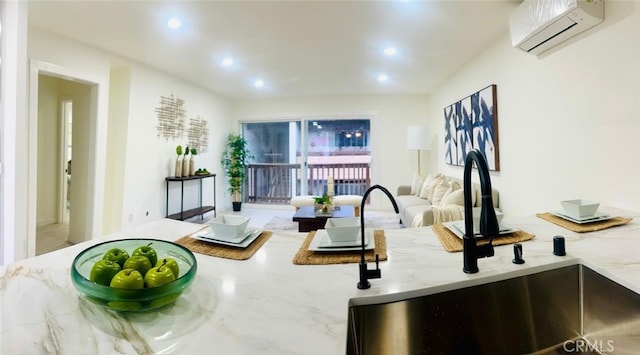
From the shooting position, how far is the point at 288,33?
287 cm

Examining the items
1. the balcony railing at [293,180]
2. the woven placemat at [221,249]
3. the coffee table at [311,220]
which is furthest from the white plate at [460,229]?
Result: the balcony railing at [293,180]

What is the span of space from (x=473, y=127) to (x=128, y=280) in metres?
3.90

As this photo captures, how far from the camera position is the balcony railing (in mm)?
6172

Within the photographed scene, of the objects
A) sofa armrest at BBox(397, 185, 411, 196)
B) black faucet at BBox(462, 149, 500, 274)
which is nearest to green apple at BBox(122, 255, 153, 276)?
black faucet at BBox(462, 149, 500, 274)

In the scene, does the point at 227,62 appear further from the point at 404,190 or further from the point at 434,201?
the point at 404,190

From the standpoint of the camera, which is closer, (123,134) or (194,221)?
(123,134)

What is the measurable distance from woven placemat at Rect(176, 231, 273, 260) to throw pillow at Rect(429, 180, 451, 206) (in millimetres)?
2986

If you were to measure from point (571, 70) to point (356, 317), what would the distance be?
246 cm

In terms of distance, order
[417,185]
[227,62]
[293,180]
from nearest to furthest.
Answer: [227,62], [417,185], [293,180]

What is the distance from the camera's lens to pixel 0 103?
1918 millimetres

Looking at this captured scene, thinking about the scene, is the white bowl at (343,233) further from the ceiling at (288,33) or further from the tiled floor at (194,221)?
the tiled floor at (194,221)

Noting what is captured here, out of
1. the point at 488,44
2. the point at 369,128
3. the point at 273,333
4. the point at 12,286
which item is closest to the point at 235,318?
the point at 273,333

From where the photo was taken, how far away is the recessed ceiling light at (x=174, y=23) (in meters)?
2.61

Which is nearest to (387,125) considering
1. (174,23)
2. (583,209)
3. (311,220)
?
(311,220)
